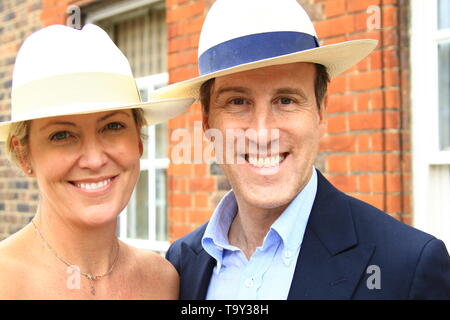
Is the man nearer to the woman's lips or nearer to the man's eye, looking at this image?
the man's eye

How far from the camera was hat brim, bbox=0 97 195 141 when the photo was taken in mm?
2047

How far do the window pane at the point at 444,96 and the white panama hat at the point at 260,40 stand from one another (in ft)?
3.94

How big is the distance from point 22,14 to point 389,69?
14.4 ft

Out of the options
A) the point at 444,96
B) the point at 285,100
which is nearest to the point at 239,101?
the point at 285,100

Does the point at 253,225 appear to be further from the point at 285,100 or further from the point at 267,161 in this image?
the point at 285,100

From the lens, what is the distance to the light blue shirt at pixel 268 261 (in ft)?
6.88

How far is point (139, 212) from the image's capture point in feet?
17.4

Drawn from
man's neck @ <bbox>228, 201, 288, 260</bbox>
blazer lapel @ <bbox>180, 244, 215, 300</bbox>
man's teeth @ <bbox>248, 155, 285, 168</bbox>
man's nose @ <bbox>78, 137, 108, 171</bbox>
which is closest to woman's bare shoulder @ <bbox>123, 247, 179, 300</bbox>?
blazer lapel @ <bbox>180, 244, 215, 300</bbox>

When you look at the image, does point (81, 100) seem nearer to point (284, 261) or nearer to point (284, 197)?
point (284, 197)

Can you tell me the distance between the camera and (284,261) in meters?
2.12

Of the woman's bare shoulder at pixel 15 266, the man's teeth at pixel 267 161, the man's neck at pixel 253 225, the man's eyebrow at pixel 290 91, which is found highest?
the man's eyebrow at pixel 290 91

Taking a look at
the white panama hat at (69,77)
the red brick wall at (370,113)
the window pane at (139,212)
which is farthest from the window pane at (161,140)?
the white panama hat at (69,77)

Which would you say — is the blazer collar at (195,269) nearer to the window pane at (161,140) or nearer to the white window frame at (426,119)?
the white window frame at (426,119)

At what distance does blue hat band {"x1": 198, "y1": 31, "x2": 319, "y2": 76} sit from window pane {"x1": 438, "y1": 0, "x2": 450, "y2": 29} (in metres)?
1.41
